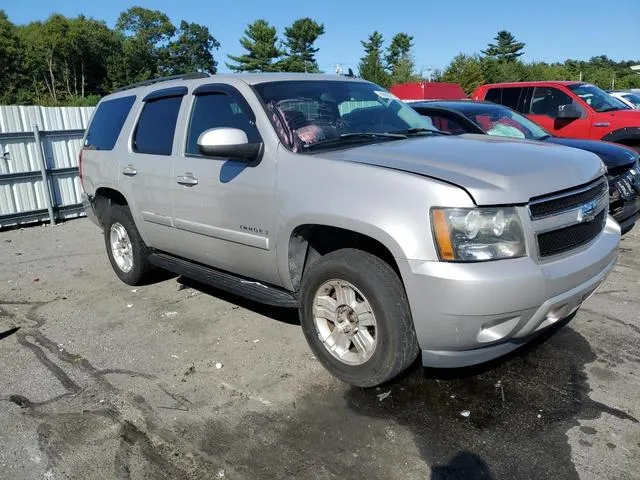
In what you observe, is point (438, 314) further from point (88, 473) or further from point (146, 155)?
point (146, 155)

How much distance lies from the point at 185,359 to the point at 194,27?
11592cm

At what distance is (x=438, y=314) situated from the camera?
2.76 metres

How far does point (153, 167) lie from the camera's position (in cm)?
463

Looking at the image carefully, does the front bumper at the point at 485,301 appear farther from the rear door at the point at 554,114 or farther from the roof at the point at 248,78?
the rear door at the point at 554,114

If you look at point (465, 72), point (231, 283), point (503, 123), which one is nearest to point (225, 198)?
point (231, 283)

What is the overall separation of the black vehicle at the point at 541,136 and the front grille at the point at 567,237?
2484 mm

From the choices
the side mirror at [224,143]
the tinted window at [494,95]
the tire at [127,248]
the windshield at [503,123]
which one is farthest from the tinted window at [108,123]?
the tinted window at [494,95]

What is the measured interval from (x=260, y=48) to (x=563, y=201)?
80.2 metres

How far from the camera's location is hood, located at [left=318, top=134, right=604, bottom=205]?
278 centimetres

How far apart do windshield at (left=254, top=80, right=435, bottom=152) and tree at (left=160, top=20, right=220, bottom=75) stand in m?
105

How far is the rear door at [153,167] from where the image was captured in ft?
14.9

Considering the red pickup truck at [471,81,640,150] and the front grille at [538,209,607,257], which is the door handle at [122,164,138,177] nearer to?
the front grille at [538,209,607,257]

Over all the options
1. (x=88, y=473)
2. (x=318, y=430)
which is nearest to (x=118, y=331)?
(x=88, y=473)

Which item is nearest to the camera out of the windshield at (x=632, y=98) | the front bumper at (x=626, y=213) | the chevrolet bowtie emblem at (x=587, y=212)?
the chevrolet bowtie emblem at (x=587, y=212)
